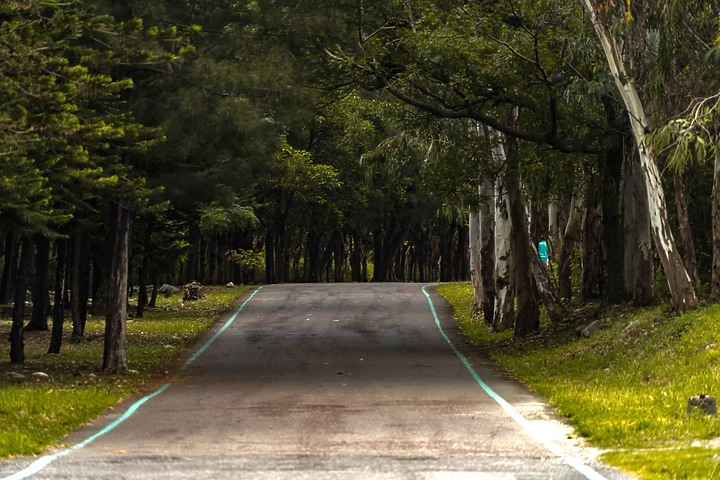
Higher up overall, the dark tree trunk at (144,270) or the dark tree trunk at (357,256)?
the dark tree trunk at (357,256)

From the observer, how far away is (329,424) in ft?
48.8

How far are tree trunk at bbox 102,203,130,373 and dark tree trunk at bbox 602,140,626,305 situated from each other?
37.2 ft

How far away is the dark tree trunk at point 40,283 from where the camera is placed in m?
28.1

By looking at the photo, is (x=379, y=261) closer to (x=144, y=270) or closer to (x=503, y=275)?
(x=144, y=270)

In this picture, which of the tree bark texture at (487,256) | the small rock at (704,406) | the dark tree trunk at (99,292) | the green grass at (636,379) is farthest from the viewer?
the dark tree trunk at (99,292)

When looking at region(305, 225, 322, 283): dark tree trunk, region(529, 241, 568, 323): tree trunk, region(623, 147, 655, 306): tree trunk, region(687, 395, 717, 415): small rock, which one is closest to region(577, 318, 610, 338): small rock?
region(623, 147, 655, 306): tree trunk

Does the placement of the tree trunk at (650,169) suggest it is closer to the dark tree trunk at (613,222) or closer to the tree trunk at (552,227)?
the dark tree trunk at (613,222)

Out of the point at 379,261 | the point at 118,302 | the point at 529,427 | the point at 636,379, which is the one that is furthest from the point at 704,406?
the point at 379,261

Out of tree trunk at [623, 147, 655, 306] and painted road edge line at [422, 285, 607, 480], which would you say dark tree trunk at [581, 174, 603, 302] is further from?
painted road edge line at [422, 285, 607, 480]

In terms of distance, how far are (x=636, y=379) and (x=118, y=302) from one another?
10365 millimetres

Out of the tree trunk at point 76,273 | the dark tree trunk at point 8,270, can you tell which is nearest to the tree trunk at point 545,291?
the tree trunk at point 76,273

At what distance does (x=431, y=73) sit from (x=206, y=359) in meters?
8.22

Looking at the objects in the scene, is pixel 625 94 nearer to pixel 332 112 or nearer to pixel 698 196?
pixel 698 196

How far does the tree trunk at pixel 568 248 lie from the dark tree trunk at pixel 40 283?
15.4m
